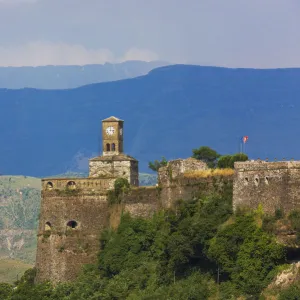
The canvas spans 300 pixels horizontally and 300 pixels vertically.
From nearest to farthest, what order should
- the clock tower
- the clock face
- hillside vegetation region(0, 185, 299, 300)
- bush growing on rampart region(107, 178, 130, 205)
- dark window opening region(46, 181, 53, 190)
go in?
hillside vegetation region(0, 185, 299, 300)
bush growing on rampart region(107, 178, 130, 205)
dark window opening region(46, 181, 53, 190)
the clock tower
the clock face

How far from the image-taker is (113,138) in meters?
90.1

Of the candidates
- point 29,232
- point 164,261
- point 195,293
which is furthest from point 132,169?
point 29,232

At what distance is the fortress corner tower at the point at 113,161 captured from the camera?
88.1m

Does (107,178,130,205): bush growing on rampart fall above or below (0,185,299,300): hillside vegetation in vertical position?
above

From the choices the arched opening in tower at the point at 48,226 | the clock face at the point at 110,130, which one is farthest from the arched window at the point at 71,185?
the clock face at the point at 110,130

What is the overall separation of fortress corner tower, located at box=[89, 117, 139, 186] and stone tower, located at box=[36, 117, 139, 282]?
0.22ft

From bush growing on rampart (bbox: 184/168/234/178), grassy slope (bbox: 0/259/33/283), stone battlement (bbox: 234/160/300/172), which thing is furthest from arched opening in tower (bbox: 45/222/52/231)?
grassy slope (bbox: 0/259/33/283)

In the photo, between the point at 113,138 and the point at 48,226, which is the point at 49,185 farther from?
the point at 113,138

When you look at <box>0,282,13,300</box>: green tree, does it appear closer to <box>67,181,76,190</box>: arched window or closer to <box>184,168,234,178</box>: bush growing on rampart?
<box>67,181,76,190</box>: arched window

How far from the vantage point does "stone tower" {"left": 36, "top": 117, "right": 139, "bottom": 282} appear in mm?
85562

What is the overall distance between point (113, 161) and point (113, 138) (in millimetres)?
2402

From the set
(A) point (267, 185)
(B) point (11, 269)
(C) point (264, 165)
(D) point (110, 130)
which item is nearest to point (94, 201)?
(D) point (110, 130)

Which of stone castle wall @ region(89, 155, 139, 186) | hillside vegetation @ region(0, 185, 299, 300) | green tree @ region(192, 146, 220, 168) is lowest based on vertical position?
hillside vegetation @ region(0, 185, 299, 300)

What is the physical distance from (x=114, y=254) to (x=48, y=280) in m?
6.41
